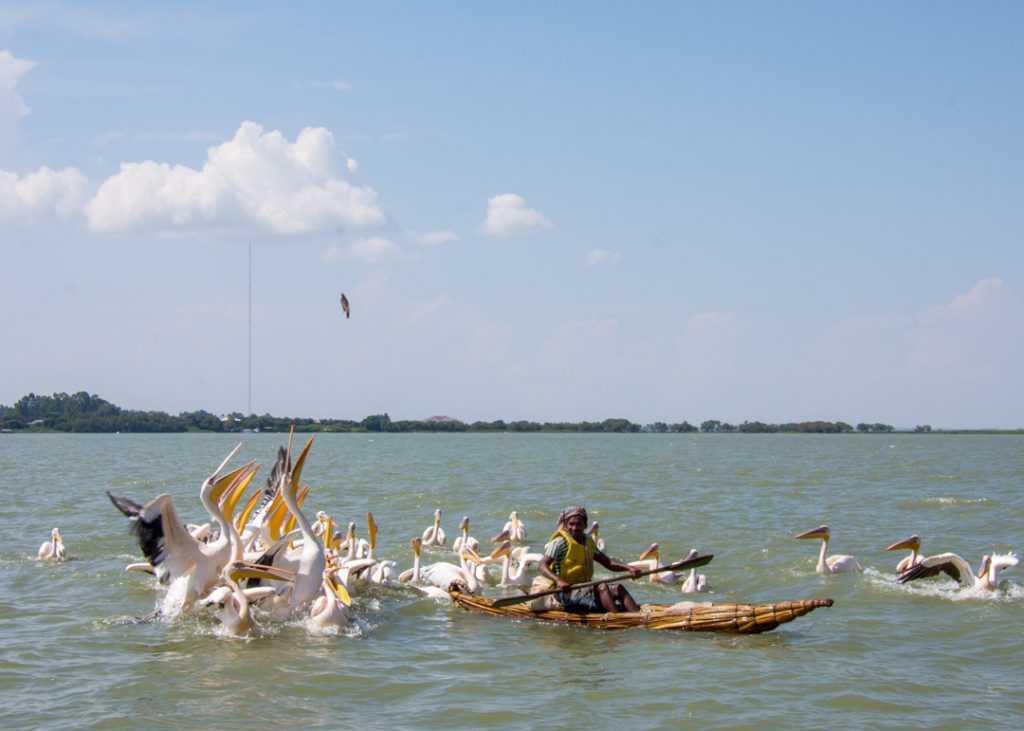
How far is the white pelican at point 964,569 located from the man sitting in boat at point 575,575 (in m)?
4.21

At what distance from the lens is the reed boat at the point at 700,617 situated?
1001 centimetres

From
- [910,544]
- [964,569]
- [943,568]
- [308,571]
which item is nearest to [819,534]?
[910,544]

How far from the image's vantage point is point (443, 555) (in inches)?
642

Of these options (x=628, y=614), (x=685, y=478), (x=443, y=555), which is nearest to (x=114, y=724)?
(x=628, y=614)

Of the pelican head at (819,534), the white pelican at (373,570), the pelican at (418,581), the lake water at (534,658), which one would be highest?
the pelican head at (819,534)

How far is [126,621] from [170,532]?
4.72 feet

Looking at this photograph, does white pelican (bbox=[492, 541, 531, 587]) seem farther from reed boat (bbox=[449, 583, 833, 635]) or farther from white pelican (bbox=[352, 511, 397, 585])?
reed boat (bbox=[449, 583, 833, 635])

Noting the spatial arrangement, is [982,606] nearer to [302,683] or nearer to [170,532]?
[302,683]

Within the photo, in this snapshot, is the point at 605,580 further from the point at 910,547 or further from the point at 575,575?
the point at 910,547

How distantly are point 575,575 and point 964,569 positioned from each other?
527 centimetres

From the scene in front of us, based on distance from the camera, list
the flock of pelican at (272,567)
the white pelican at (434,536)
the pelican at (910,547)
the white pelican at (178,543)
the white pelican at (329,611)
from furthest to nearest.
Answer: the white pelican at (434,536) < the pelican at (910,547) < the white pelican at (329,611) < the flock of pelican at (272,567) < the white pelican at (178,543)

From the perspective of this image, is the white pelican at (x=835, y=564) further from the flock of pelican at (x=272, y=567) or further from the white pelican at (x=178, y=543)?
the white pelican at (x=178, y=543)

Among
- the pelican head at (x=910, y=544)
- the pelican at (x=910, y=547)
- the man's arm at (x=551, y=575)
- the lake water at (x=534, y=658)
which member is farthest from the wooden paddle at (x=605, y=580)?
the pelican head at (x=910, y=544)

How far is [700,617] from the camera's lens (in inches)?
405
